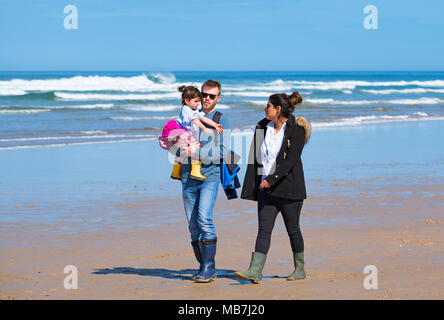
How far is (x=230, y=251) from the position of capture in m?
6.54

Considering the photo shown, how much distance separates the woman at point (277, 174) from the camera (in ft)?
17.4

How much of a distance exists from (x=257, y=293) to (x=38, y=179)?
673cm

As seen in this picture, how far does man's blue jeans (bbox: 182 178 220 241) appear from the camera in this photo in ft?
17.8

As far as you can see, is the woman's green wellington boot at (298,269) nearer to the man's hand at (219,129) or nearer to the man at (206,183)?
the man at (206,183)

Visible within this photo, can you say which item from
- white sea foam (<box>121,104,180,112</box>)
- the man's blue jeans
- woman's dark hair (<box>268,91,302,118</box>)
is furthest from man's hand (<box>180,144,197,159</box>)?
white sea foam (<box>121,104,180,112</box>)

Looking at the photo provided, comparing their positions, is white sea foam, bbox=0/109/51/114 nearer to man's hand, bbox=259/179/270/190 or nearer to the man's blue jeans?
the man's blue jeans

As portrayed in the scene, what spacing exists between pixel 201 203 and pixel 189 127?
0.62m

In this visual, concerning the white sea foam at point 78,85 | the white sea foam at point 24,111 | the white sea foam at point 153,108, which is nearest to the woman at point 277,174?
the white sea foam at point 24,111

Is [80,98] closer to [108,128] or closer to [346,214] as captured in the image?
[108,128]

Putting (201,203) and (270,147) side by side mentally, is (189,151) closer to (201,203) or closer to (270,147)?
(201,203)

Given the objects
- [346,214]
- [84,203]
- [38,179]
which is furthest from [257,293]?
[38,179]

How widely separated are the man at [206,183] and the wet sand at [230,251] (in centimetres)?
24

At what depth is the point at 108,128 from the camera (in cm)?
2084

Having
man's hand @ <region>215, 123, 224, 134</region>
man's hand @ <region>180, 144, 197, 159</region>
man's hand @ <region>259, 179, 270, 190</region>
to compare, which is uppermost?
man's hand @ <region>215, 123, 224, 134</region>
